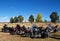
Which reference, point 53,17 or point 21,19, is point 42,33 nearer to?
point 53,17

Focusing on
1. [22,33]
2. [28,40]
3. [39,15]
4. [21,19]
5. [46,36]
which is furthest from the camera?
[21,19]

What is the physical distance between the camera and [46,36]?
25.5 meters

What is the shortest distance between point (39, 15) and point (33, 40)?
89.4m

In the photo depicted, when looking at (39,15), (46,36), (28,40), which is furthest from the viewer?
(39,15)

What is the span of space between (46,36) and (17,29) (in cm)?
738

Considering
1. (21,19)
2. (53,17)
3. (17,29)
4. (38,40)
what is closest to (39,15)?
(53,17)

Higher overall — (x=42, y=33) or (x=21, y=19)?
(x=21, y=19)

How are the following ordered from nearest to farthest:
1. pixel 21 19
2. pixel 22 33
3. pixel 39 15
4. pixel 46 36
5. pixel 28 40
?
pixel 28 40
pixel 46 36
pixel 22 33
pixel 39 15
pixel 21 19

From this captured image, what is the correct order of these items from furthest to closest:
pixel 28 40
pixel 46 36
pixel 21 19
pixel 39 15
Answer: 1. pixel 21 19
2. pixel 39 15
3. pixel 46 36
4. pixel 28 40

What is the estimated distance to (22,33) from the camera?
29.5m

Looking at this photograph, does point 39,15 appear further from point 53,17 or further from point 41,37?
point 41,37

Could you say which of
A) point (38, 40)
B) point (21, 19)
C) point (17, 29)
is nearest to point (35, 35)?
point (38, 40)

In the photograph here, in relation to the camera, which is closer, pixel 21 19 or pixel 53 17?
pixel 53 17

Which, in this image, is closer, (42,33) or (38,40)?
(38,40)
